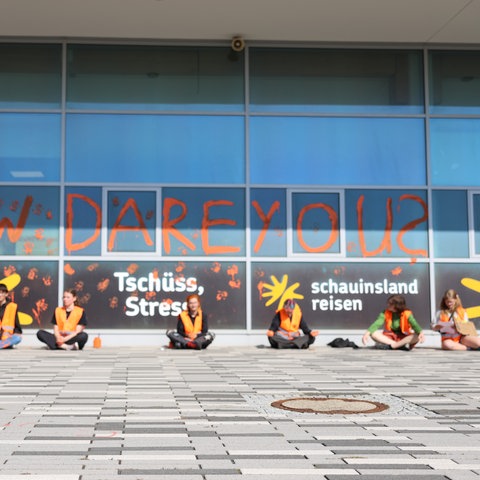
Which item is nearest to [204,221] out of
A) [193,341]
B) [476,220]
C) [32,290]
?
[193,341]

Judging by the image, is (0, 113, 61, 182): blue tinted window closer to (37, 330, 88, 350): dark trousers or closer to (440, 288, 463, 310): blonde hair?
(37, 330, 88, 350): dark trousers

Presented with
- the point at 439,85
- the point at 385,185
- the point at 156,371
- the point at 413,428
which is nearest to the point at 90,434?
the point at 413,428

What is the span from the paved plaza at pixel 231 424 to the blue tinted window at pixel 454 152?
616 cm

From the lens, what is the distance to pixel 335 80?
52.6 feet

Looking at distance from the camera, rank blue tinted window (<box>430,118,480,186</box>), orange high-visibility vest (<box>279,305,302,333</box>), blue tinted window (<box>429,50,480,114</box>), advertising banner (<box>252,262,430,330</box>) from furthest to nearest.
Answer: blue tinted window (<box>429,50,480,114</box>)
blue tinted window (<box>430,118,480,186</box>)
advertising banner (<box>252,262,430,330</box>)
orange high-visibility vest (<box>279,305,302,333</box>)

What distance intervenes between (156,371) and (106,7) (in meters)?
7.21

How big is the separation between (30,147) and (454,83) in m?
8.16

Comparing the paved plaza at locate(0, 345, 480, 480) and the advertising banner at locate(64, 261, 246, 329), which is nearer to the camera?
the paved plaza at locate(0, 345, 480, 480)

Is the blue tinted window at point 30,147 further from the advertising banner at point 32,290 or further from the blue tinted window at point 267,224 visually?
the blue tinted window at point 267,224

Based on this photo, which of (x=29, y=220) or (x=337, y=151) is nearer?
(x=29, y=220)

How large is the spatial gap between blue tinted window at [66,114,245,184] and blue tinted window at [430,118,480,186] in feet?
12.1

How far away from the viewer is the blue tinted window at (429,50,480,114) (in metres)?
16.0

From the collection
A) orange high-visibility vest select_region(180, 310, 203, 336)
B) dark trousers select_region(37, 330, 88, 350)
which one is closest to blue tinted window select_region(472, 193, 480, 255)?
orange high-visibility vest select_region(180, 310, 203, 336)

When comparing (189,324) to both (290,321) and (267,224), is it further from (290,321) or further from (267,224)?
(267,224)
